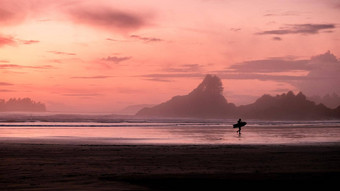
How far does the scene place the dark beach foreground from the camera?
1423 centimetres

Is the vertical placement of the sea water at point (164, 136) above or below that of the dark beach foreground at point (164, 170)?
above

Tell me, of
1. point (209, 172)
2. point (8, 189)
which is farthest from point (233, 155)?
point (8, 189)

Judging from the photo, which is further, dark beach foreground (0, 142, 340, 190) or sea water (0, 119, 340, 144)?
sea water (0, 119, 340, 144)

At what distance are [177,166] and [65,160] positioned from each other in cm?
647

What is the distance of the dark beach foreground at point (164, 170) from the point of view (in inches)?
560

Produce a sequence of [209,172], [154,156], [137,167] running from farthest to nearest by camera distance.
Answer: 1. [154,156]
2. [137,167]
3. [209,172]

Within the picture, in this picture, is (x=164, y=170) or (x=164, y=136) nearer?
(x=164, y=170)

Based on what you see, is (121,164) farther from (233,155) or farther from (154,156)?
(233,155)

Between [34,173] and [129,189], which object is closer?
[129,189]

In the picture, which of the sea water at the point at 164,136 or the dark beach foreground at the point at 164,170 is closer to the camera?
the dark beach foreground at the point at 164,170

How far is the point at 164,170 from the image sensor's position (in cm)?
1827

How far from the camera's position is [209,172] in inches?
690

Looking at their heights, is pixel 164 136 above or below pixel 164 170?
above

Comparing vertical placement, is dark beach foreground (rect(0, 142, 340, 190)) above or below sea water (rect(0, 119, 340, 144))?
below
